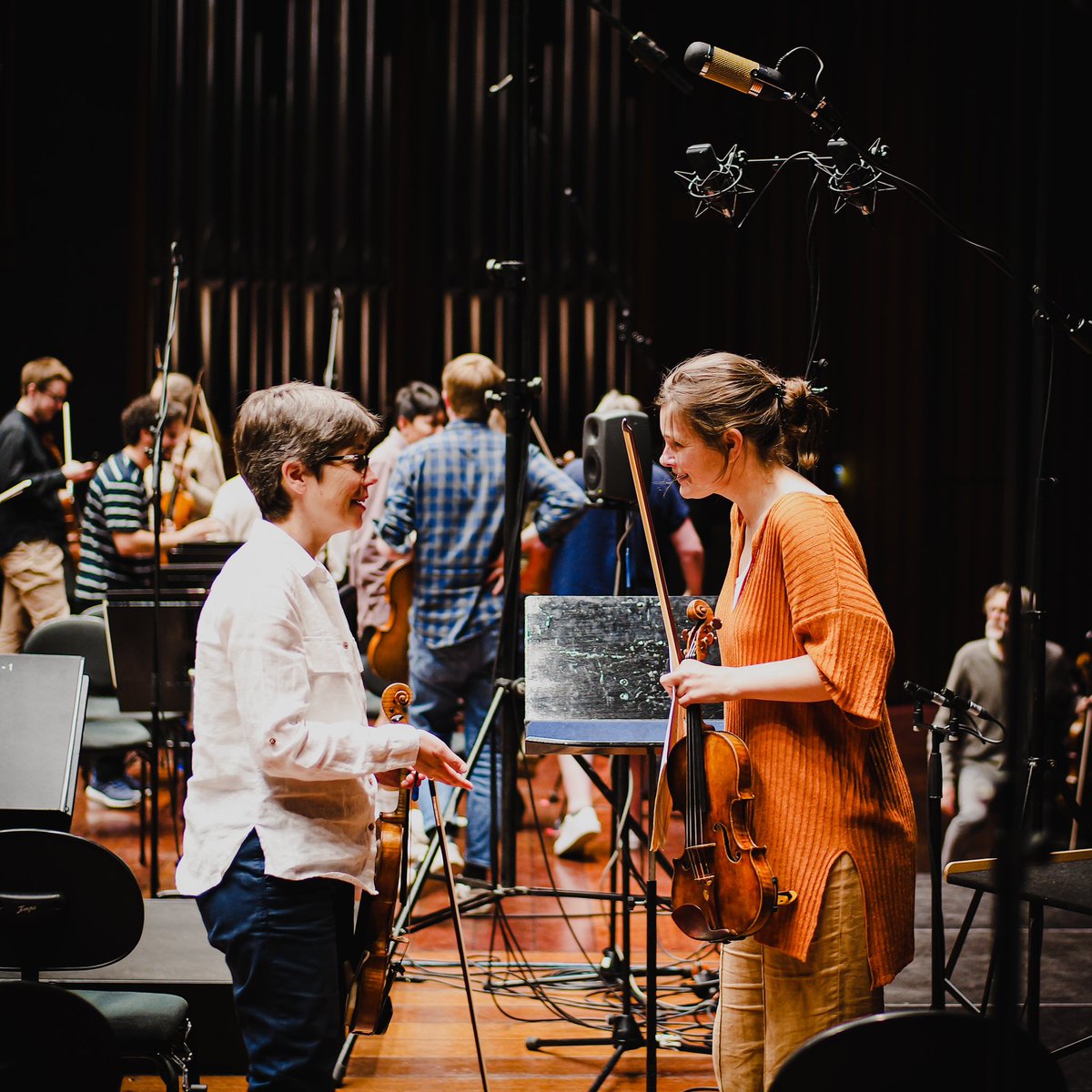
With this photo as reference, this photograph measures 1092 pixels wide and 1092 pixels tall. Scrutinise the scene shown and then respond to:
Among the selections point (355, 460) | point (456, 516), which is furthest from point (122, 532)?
point (355, 460)

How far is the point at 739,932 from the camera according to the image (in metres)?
1.81

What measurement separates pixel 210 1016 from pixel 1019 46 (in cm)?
244

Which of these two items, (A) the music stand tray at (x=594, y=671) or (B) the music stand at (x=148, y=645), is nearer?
(A) the music stand tray at (x=594, y=671)

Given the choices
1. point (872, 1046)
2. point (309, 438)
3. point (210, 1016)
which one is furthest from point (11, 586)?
point (872, 1046)

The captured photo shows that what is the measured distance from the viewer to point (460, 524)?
4.20 m

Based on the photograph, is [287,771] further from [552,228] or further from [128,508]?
[552,228]

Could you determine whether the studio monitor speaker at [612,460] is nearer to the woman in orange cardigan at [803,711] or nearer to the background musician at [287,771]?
the woman in orange cardigan at [803,711]

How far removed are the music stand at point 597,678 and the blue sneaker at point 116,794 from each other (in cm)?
284

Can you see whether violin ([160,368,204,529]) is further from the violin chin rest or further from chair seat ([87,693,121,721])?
the violin chin rest

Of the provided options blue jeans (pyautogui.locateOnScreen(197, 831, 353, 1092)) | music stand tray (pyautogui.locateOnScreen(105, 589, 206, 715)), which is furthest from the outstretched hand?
music stand tray (pyautogui.locateOnScreen(105, 589, 206, 715))

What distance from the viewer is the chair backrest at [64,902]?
6.68 ft

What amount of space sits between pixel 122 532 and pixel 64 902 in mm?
3146

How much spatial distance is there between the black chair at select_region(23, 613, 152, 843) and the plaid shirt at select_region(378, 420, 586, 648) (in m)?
1.15

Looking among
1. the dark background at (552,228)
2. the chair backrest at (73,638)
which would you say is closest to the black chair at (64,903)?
the chair backrest at (73,638)
